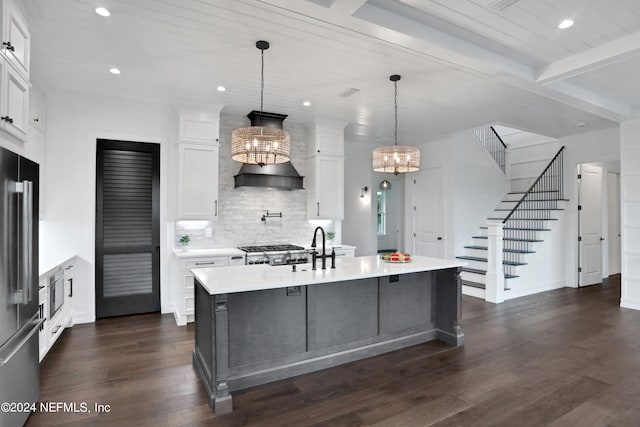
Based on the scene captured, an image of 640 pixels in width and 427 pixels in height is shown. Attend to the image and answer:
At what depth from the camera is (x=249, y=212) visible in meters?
5.65

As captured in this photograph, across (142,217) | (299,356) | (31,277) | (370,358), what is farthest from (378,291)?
(142,217)

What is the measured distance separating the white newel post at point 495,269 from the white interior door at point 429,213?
4.76 feet

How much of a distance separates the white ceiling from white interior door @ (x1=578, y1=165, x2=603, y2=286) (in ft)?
6.70

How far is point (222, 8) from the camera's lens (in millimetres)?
2744

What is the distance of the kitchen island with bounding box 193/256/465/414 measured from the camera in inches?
107

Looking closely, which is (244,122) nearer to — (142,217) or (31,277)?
(142,217)

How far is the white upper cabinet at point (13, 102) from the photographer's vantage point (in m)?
2.27

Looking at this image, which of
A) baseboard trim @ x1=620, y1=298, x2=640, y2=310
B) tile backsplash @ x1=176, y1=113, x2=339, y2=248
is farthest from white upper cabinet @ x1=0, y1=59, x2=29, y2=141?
baseboard trim @ x1=620, y1=298, x2=640, y2=310

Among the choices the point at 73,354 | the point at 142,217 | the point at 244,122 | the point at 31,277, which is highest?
the point at 244,122

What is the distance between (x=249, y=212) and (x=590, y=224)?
21.7 feet

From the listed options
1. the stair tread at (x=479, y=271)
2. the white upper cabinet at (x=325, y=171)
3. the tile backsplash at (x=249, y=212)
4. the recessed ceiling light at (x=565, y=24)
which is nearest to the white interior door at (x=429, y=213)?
the stair tread at (x=479, y=271)

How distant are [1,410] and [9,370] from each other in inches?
8.5

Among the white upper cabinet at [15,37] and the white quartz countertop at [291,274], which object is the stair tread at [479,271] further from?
the white upper cabinet at [15,37]

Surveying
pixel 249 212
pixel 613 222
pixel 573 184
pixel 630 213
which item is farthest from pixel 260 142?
pixel 613 222
